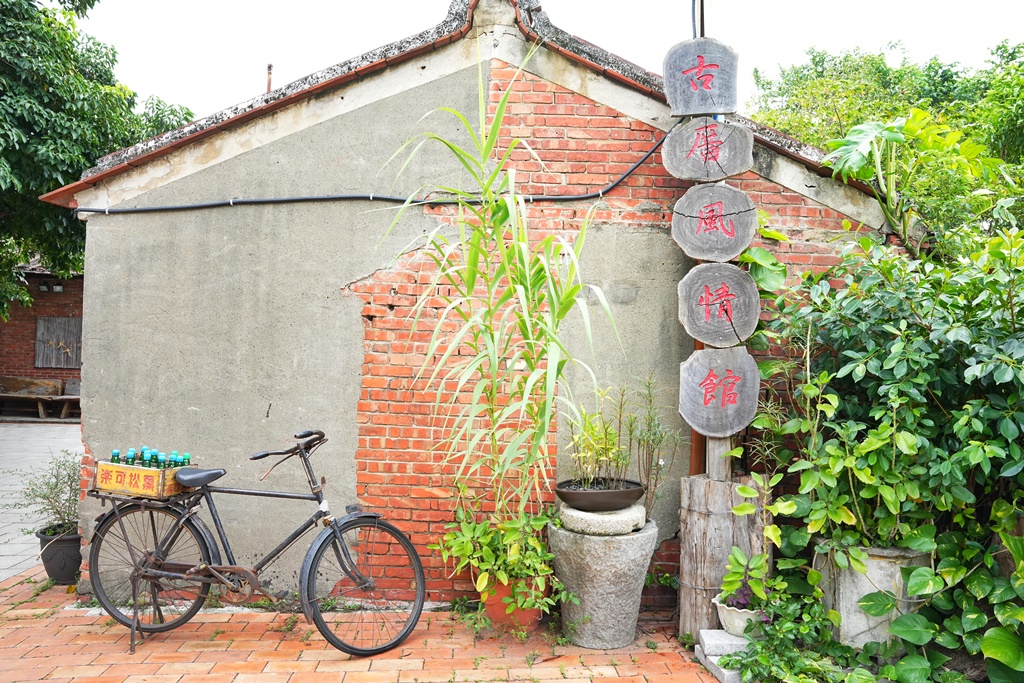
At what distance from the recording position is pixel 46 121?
6.79m

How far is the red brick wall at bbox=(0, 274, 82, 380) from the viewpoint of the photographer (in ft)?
48.0

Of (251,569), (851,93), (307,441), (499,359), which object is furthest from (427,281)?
(851,93)

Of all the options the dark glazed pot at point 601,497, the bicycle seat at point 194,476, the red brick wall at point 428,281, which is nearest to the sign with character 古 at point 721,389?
the dark glazed pot at point 601,497

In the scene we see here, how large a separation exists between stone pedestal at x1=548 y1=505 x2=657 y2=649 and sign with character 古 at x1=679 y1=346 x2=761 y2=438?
0.60m

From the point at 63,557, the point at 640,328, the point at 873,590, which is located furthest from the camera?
the point at 63,557

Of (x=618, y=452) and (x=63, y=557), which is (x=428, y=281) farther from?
(x=63, y=557)

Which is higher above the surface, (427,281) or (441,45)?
(441,45)

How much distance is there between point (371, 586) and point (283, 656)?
0.53 meters

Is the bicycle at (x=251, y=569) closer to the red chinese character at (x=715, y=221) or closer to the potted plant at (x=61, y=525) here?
the potted plant at (x=61, y=525)

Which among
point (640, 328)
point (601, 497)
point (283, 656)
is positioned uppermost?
point (640, 328)

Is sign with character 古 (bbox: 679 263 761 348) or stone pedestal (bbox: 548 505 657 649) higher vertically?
sign with character 古 (bbox: 679 263 761 348)

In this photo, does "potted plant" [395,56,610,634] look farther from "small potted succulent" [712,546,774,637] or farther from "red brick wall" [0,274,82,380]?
"red brick wall" [0,274,82,380]

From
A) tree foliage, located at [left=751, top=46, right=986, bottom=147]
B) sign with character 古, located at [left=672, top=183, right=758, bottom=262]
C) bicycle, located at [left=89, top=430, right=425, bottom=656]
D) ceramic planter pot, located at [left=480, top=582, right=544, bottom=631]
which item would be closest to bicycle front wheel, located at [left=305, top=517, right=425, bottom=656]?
bicycle, located at [left=89, top=430, right=425, bottom=656]

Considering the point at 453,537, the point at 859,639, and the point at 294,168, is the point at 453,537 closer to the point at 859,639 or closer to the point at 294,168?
the point at 859,639
